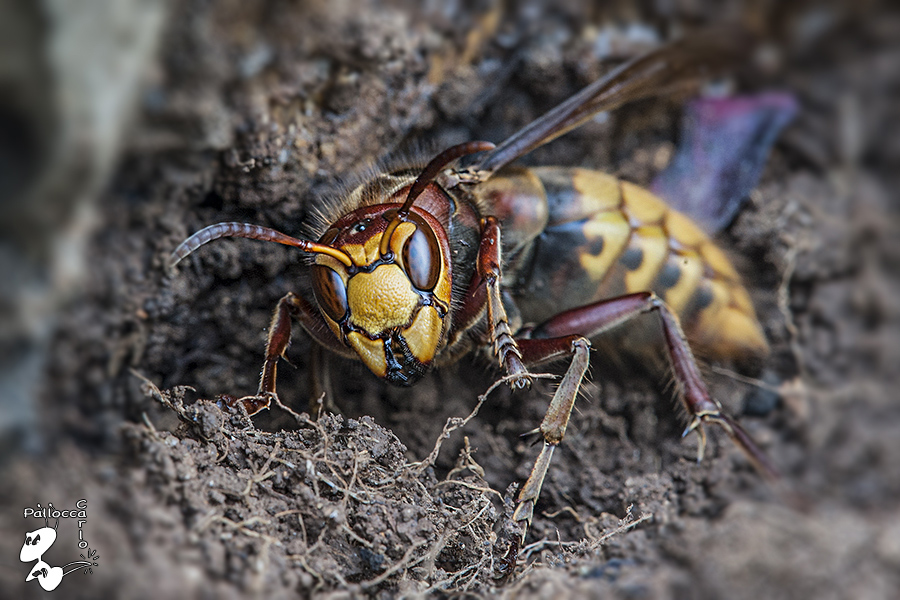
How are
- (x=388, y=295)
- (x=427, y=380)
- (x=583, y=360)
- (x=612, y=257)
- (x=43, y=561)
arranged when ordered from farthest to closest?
1. (x=427, y=380)
2. (x=612, y=257)
3. (x=583, y=360)
4. (x=388, y=295)
5. (x=43, y=561)

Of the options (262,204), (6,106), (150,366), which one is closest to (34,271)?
(6,106)

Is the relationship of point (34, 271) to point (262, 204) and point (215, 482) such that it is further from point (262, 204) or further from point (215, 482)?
point (262, 204)

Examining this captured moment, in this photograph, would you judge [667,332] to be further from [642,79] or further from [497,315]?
[642,79]

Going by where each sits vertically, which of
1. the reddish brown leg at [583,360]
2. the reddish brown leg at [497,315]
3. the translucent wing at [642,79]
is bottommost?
the reddish brown leg at [583,360]

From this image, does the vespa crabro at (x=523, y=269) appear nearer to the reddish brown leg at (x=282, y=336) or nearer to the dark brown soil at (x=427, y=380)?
the reddish brown leg at (x=282, y=336)

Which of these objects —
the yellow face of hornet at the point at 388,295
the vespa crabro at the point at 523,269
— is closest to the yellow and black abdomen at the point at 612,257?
the vespa crabro at the point at 523,269

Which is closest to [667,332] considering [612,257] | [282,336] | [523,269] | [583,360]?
[583,360]
